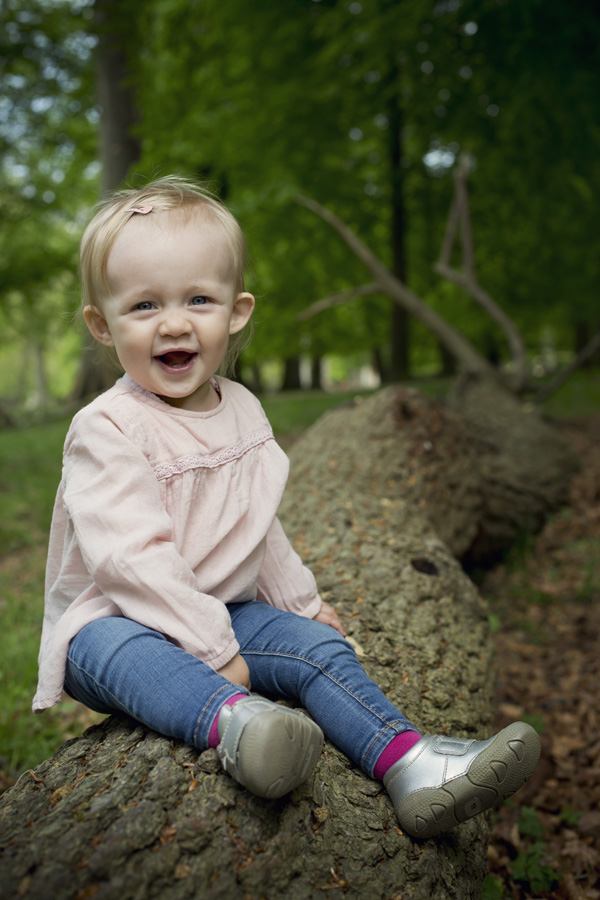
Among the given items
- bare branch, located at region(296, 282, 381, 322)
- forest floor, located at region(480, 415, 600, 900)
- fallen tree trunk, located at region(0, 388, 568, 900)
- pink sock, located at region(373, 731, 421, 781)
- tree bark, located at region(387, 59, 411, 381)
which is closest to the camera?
fallen tree trunk, located at region(0, 388, 568, 900)

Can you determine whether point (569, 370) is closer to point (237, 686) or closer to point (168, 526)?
point (168, 526)

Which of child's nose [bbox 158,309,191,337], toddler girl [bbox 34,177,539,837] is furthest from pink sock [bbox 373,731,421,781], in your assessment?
child's nose [bbox 158,309,191,337]

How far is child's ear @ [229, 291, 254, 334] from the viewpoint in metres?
1.92

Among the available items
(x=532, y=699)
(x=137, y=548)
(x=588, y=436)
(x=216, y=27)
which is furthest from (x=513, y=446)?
(x=216, y=27)

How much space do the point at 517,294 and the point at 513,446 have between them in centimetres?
788

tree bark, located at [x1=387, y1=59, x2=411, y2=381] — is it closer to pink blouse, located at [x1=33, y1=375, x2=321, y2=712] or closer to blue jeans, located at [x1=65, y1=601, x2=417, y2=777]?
pink blouse, located at [x1=33, y1=375, x2=321, y2=712]

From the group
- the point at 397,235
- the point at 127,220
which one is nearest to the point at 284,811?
the point at 127,220

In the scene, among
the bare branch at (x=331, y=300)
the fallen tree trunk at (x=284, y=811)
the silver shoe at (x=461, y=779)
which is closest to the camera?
the fallen tree trunk at (x=284, y=811)

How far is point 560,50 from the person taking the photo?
559cm

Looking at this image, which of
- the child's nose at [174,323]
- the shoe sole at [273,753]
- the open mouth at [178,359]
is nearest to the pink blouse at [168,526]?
the open mouth at [178,359]

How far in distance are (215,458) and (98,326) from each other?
0.50 metres

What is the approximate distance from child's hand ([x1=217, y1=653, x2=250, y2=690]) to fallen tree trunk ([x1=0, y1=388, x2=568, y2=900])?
0.21 m

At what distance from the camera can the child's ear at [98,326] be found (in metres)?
1.83

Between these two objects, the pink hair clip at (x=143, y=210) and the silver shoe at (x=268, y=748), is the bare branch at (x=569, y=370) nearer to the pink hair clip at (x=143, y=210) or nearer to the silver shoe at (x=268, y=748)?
the pink hair clip at (x=143, y=210)
